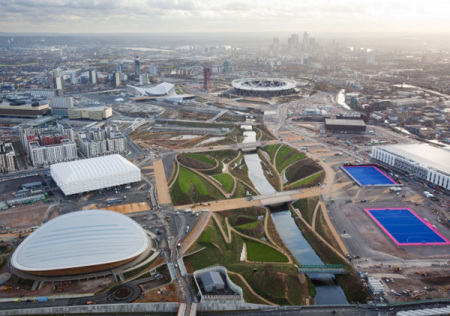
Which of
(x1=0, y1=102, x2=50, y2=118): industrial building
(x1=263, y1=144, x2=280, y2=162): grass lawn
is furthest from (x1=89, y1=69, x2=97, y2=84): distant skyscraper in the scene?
(x1=263, y1=144, x2=280, y2=162): grass lawn

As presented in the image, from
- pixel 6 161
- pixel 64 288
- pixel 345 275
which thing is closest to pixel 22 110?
pixel 6 161

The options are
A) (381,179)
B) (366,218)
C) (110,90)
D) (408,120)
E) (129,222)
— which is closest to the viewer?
(129,222)

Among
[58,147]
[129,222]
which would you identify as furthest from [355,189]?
[58,147]

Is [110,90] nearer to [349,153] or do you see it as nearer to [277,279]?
[349,153]

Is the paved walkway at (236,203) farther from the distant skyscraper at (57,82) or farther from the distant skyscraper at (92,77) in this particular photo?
the distant skyscraper at (92,77)

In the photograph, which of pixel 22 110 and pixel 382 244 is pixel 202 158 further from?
pixel 22 110

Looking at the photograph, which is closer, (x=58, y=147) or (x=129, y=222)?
(x=129, y=222)

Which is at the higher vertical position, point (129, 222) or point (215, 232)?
point (129, 222)

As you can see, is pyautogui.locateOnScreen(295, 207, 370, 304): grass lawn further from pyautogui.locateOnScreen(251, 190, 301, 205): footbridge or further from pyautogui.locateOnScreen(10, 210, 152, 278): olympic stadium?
pyautogui.locateOnScreen(10, 210, 152, 278): olympic stadium
